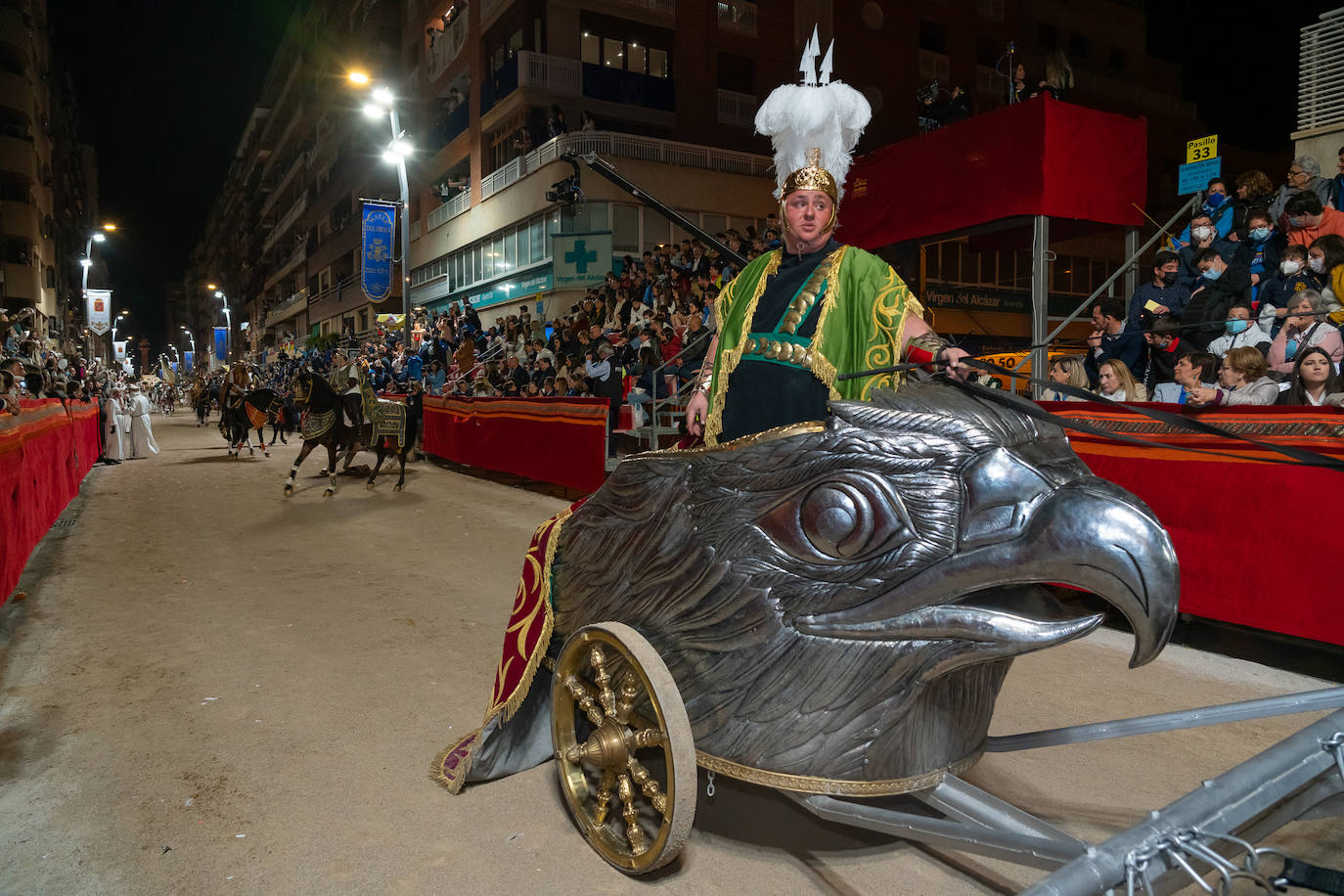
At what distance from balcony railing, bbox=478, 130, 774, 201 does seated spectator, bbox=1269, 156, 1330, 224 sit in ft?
49.3

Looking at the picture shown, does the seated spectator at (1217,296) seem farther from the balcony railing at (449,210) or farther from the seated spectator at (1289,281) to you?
the balcony railing at (449,210)

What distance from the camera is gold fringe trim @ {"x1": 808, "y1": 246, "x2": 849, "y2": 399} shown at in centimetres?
249

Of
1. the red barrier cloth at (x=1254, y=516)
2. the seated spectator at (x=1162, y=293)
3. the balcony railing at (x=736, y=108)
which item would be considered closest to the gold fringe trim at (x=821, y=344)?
the red barrier cloth at (x=1254, y=516)

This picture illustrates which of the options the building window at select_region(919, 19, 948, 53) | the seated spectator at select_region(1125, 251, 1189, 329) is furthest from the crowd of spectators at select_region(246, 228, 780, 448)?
the building window at select_region(919, 19, 948, 53)

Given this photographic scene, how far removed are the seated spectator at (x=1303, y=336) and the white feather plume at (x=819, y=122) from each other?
4.18m

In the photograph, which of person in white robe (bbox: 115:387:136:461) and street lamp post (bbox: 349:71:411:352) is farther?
person in white robe (bbox: 115:387:136:461)

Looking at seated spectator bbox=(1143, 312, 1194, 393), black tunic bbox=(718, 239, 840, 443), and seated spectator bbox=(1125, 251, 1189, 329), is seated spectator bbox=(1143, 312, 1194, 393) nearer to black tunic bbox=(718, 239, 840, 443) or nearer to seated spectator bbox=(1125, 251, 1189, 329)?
seated spectator bbox=(1125, 251, 1189, 329)

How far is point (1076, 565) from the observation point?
1.65 metres

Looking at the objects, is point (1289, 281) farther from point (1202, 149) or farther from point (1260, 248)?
point (1202, 149)

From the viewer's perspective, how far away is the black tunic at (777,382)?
2545mm

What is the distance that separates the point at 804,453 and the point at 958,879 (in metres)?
1.46

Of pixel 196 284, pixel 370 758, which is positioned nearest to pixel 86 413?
pixel 370 758

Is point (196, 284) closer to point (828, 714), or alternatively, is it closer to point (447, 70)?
point (447, 70)

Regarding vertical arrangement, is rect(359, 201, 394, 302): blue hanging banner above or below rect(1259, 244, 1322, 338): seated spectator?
above
